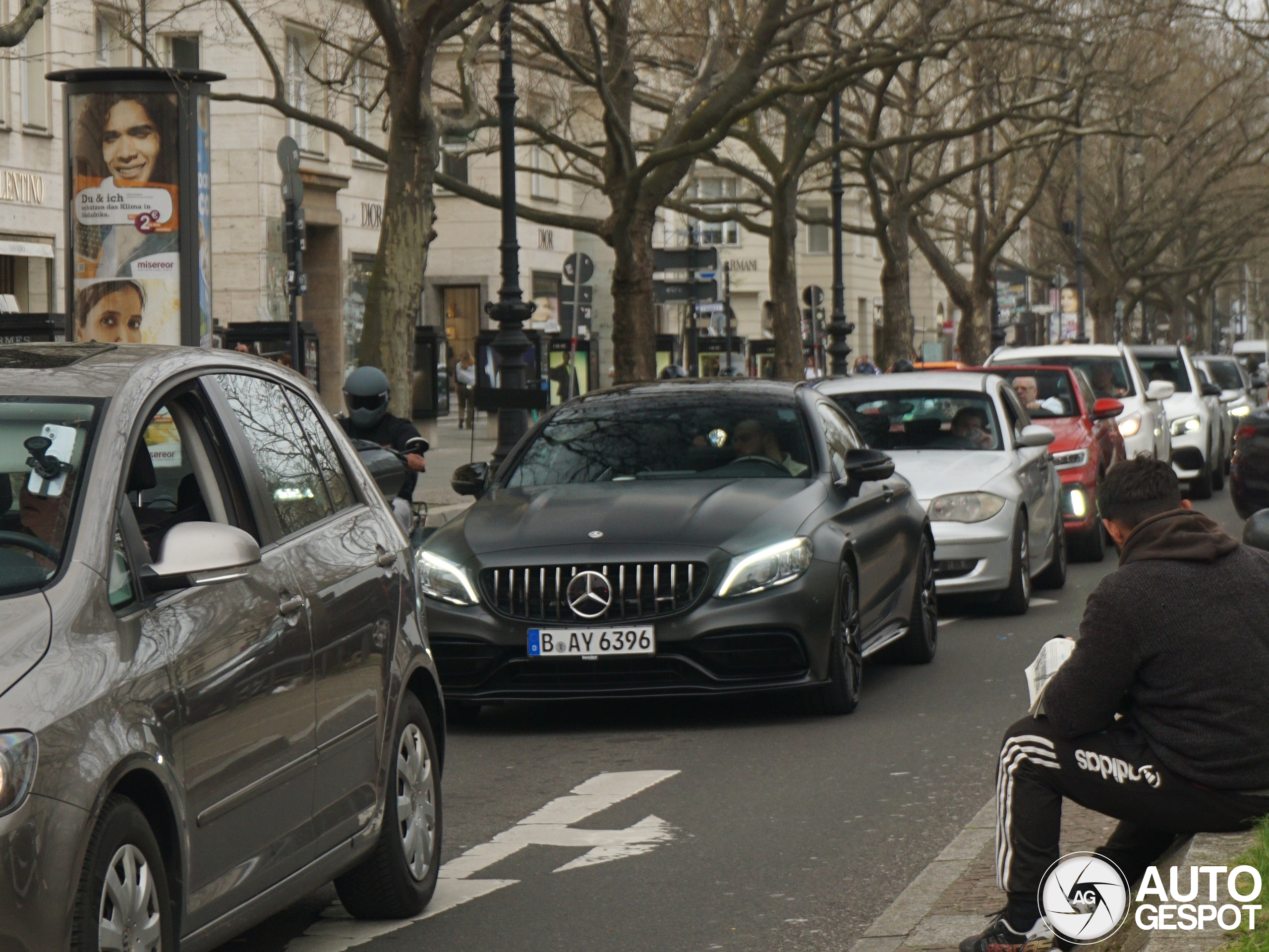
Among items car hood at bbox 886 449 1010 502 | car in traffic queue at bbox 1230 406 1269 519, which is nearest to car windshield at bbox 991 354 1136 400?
car hood at bbox 886 449 1010 502

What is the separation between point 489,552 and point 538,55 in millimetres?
21474

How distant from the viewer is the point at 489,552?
9.07 metres

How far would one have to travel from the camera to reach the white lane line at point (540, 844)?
5824 millimetres

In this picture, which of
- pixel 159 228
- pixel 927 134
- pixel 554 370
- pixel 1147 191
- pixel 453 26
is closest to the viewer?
pixel 159 228

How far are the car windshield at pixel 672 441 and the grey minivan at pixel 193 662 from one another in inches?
153

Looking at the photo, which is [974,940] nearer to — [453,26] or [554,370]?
[453,26]

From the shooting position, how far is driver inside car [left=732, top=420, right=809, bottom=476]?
33.2ft

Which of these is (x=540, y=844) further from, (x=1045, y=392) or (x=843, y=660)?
(x=1045, y=392)

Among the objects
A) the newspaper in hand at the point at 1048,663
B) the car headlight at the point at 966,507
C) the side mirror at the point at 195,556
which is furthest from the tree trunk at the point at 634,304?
the side mirror at the point at 195,556

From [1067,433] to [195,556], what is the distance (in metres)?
13.8

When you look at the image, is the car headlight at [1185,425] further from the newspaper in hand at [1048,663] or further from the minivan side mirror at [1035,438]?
the newspaper in hand at [1048,663]

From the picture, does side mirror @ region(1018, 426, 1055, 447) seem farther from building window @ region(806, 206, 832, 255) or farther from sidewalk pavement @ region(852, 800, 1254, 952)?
building window @ region(806, 206, 832, 255)

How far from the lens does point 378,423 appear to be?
12547 millimetres

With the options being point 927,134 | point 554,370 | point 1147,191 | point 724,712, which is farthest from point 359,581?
point 1147,191
